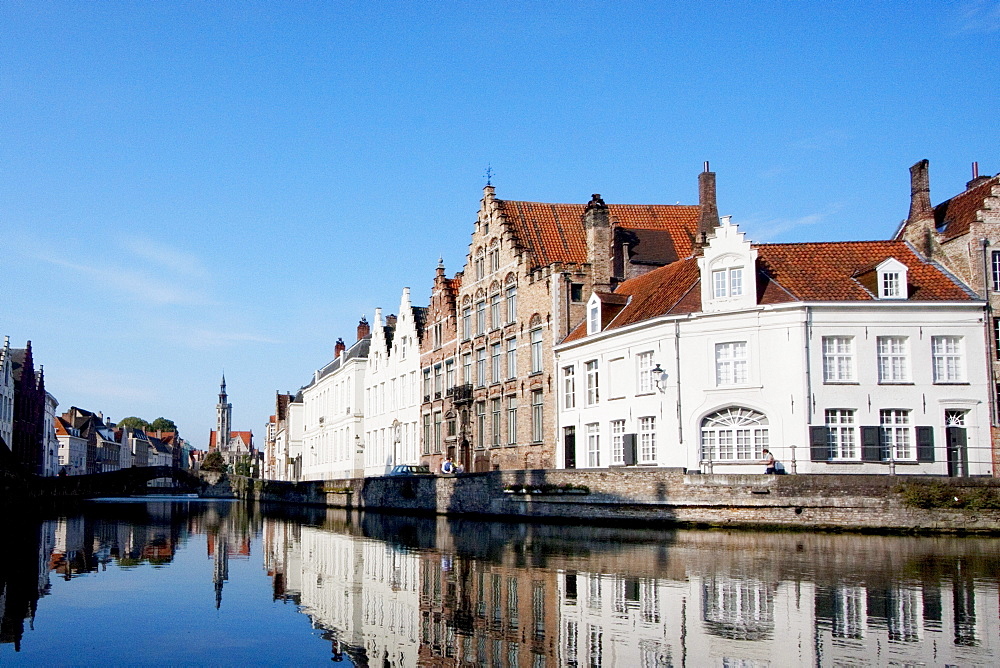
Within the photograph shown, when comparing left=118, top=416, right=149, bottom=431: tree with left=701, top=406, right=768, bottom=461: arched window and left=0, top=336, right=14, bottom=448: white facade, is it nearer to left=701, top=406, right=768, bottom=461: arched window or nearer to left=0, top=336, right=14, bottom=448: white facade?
left=0, top=336, right=14, bottom=448: white facade

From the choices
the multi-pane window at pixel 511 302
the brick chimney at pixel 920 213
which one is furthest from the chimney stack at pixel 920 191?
the multi-pane window at pixel 511 302

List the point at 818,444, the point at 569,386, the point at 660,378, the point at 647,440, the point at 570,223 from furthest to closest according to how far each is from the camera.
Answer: the point at 570,223 < the point at 569,386 < the point at 647,440 < the point at 660,378 < the point at 818,444

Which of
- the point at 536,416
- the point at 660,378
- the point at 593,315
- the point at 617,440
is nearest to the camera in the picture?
the point at 660,378

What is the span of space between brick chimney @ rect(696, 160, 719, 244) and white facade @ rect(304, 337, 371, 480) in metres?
30.8

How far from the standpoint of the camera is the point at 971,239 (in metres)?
31.5

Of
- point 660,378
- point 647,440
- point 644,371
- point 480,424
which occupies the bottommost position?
point 647,440

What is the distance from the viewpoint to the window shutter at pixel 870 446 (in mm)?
30000

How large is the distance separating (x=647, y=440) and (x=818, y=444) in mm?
6273

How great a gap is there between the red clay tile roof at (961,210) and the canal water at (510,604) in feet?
42.5

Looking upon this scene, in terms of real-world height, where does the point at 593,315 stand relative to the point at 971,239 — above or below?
below

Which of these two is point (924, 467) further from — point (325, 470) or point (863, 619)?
point (325, 470)

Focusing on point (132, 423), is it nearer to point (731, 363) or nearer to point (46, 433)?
point (46, 433)

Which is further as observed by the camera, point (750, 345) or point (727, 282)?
point (727, 282)

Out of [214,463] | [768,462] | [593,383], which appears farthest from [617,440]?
[214,463]
